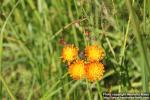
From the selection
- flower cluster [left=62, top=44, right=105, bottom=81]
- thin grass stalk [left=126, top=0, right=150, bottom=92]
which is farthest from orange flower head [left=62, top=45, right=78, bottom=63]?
thin grass stalk [left=126, top=0, right=150, bottom=92]

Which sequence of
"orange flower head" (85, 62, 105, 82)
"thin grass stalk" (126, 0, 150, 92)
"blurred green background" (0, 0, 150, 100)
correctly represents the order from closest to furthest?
"thin grass stalk" (126, 0, 150, 92) → "orange flower head" (85, 62, 105, 82) → "blurred green background" (0, 0, 150, 100)

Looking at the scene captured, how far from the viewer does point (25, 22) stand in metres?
1.80

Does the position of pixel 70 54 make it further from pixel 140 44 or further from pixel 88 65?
pixel 140 44

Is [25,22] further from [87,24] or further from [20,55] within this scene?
[87,24]

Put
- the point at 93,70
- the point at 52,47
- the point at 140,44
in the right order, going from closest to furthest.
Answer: the point at 140,44 → the point at 93,70 → the point at 52,47

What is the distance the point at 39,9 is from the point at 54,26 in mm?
122

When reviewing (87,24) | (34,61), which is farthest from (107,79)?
Result: (87,24)

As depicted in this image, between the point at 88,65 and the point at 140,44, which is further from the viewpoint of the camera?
the point at 88,65

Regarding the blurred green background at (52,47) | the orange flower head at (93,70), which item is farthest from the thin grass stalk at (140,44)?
the blurred green background at (52,47)

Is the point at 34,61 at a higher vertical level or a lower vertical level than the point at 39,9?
lower

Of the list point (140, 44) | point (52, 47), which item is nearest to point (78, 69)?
point (140, 44)

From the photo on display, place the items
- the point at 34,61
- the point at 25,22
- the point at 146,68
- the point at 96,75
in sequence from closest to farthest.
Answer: the point at 146,68 → the point at 96,75 → the point at 34,61 → the point at 25,22

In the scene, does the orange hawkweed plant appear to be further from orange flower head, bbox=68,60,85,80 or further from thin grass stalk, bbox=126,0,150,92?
thin grass stalk, bbox=126,0,150,92

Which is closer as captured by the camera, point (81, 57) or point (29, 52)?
point (81, 57)
